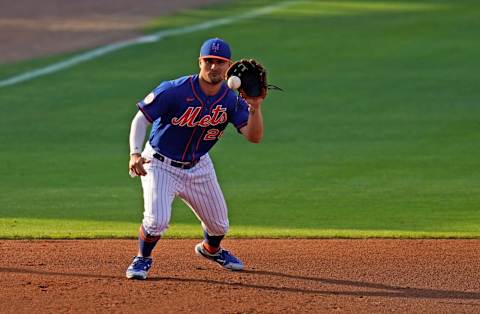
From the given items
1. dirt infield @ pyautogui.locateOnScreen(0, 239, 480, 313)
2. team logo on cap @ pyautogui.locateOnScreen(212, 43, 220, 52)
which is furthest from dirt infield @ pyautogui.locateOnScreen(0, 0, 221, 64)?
team logo on cap @ pyautogui.locateOnScreen(212, 43, 220, 52)

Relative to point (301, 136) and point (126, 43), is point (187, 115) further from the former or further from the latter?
point (126, 43)

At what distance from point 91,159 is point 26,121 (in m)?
3.28

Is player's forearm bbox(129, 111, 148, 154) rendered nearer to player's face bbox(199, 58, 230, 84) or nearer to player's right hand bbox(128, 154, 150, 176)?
player's right hand bbox(128, 154, 150, 176)

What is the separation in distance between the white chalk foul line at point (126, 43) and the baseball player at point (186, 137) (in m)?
13.1

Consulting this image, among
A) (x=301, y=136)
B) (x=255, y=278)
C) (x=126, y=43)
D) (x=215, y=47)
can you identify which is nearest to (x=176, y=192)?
(x=255, y=278)

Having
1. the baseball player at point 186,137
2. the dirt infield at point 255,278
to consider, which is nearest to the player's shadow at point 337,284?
the dirt infield at point 255,278

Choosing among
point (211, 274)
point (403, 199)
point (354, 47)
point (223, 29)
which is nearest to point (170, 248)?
point (211, 274)

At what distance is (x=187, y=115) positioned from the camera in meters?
7.96

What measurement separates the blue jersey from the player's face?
152mm

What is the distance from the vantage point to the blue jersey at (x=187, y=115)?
7895 millimetres

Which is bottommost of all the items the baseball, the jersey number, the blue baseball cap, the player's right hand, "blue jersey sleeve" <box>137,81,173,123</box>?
the player's right hand

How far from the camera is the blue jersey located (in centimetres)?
789

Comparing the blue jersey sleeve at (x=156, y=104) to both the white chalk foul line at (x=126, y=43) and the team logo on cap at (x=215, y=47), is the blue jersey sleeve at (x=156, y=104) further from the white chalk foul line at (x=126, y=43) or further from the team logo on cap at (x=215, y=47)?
the white chalk foul line at (x=126, y=43)

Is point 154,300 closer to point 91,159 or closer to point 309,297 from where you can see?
point 309,297
